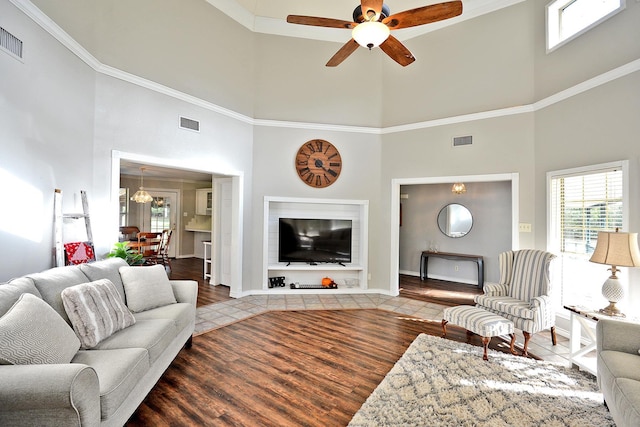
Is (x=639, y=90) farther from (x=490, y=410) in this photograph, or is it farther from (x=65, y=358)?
(x=65, y=358)

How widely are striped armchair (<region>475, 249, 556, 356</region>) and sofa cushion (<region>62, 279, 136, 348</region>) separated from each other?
3.81 m

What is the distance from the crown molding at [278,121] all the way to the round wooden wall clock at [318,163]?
337mm

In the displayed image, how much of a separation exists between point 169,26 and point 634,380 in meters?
5.86

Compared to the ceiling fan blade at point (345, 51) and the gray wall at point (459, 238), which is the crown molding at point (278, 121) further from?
the gray wall at point (459, 238)

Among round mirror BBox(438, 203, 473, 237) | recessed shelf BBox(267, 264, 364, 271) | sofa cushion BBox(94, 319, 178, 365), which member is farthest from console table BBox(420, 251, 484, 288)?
sofa cushion BBox(94, 319, 178, 365)

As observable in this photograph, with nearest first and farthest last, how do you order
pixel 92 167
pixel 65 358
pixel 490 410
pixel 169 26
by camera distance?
pixel 65 358, pixel 490 410, pixel 92 167, pixel 169 26

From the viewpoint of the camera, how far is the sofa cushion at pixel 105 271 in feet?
8.14

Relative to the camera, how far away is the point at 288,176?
5188mm

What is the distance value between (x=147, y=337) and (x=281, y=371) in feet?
3.94

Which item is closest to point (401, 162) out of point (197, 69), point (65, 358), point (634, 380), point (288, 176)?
point (288, 176)

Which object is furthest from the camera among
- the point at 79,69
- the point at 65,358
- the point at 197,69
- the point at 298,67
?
the point at 298,67

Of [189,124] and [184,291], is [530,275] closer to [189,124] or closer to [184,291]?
[184,291]

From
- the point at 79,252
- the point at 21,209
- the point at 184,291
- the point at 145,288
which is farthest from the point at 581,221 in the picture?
the point at 21,209

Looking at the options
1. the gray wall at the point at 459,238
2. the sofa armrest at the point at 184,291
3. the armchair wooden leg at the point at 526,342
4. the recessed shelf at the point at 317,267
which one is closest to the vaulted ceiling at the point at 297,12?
the gray wall at the point at 459,238
